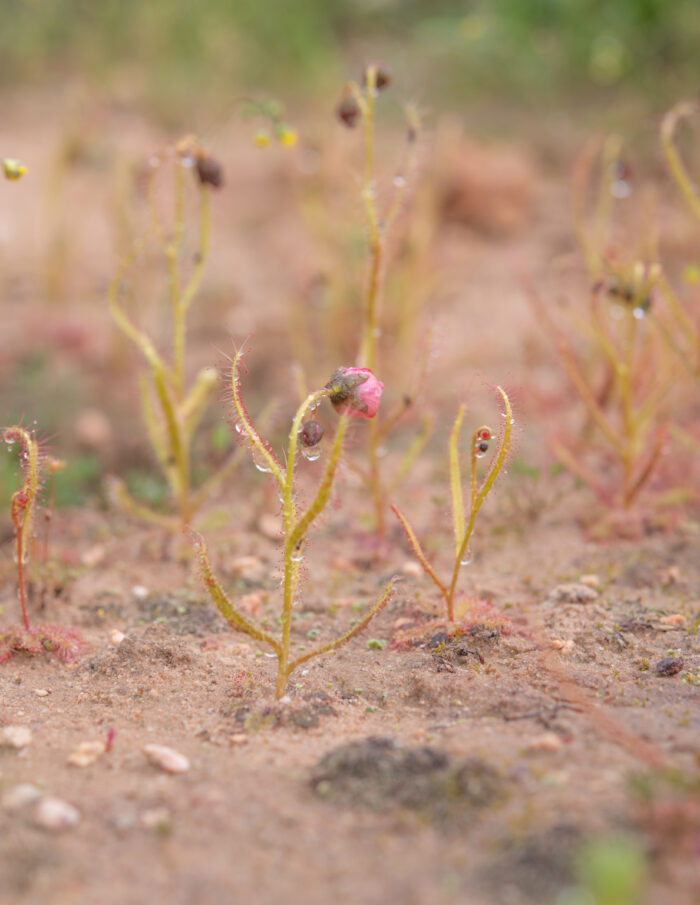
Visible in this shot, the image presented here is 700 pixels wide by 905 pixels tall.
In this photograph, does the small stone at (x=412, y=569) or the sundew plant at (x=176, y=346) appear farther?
the small stone at (x=412, y=569)

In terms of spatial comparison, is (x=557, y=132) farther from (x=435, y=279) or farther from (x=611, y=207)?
(x=435, y=279)

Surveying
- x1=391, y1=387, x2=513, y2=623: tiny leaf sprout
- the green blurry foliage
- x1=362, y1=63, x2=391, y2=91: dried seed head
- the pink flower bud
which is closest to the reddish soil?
x1=391, y1=387, x2=513, y2=623: tiny leaf sprout

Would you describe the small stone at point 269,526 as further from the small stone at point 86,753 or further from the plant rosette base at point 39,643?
the small stone at point 86,753

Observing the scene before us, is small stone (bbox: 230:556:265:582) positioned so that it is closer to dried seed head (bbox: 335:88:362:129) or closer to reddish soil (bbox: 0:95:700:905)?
reddish soil (bbox: 0:95:700:905)

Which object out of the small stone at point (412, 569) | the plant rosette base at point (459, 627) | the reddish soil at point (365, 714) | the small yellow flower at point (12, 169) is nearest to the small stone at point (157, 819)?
the reddish soil at point (365, 714)

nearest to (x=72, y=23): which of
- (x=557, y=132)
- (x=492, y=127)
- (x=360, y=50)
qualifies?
(x=360, y=50)

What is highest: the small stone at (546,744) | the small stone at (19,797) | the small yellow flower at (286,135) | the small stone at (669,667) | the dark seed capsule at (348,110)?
the dark seed capsule at (348,110)
